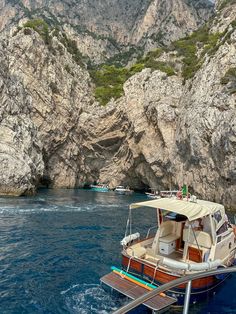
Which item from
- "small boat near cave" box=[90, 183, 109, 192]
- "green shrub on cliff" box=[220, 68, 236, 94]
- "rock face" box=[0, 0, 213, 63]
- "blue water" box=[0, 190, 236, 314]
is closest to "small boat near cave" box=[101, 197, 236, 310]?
"blue water" box=[0, 190, 236, 314]

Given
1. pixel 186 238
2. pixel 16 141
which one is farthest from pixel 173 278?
pixel 16 141

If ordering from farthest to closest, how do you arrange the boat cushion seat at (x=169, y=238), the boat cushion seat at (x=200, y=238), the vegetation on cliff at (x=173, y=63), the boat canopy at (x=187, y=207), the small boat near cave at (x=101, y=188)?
the small boat near cave at (x=101, y=188), the vegetation on cliff at (x=173, y=63), the boat cushion seat at (x=169, y=238), the boat cushion seat at (x=200, y=238), the boat canopy at (x=187, y=207)

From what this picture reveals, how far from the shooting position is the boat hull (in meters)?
13.3

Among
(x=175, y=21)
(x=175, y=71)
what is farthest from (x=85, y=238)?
(x=175, y=21)

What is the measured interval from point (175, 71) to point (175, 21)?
6130cm

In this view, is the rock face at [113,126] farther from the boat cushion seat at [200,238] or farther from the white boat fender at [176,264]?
the white boat fender at [176,264]

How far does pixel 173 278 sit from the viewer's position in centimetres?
1354

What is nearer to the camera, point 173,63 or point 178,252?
point 178,252

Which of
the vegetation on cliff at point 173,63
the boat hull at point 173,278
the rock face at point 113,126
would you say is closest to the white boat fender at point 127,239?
the boat hull at point 173,278

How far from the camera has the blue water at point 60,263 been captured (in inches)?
533

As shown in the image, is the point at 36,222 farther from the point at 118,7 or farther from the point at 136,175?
the point at 118,7

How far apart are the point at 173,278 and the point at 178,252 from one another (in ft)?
10.4

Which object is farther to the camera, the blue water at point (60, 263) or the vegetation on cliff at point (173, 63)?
the vegetation on cliff at point (173, 63)

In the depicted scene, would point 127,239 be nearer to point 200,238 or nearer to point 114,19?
point 200,238
